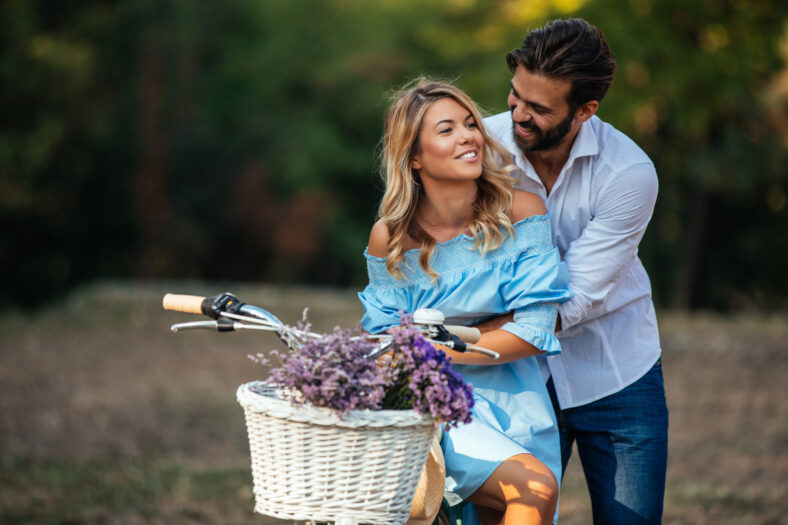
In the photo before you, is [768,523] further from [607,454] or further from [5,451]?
[5,451]

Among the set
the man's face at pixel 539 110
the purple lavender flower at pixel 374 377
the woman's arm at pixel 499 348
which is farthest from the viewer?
the man's face at pixel 539 110

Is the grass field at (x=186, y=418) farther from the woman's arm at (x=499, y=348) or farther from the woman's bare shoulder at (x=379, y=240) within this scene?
the woman's arm at (x=499, y=348)

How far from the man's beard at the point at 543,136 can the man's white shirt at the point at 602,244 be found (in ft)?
0.15

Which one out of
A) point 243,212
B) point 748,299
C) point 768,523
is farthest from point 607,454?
point 243,212

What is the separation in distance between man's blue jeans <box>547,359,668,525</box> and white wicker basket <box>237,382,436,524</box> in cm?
117

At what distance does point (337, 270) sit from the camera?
22.7m

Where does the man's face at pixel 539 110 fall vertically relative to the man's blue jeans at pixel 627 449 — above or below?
above

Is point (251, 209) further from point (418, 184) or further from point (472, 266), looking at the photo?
point (472, 266)

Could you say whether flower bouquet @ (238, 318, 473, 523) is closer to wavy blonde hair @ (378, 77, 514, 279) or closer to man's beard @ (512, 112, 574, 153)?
wavy blonde hair @ (378, 77, 514, 279)

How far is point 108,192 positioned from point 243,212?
327 centimetres

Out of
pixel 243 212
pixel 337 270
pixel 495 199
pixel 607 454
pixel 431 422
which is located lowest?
pixel 337 270

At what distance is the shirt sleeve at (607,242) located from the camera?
2814 mm

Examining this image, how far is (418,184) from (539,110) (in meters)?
0.44

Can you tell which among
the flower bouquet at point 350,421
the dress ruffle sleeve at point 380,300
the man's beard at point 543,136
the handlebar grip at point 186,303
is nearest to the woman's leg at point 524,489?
the flower bouquet at point 350,421
